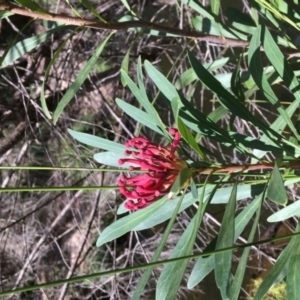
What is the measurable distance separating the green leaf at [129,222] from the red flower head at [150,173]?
0.44 feet

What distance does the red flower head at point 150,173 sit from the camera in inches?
25.5

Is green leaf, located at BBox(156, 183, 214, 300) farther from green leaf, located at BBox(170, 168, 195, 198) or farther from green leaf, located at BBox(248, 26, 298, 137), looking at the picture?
green leaf, located at BBox(248, 26, 298, 137)

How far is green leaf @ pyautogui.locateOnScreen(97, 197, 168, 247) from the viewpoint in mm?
815

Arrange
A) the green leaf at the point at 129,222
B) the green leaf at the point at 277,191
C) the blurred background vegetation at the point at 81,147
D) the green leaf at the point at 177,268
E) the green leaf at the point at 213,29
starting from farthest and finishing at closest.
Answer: the blurred background vegetation at the point at 81,147
the green leaf at the point at 213,29
the green leaf at the point at 129,222
the green leaf at the point at 177,268
the green leaf at the point at 277,191

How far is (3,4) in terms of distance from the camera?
0.83m

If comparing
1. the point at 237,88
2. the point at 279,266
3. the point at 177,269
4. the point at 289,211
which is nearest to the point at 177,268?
the point at 177,269

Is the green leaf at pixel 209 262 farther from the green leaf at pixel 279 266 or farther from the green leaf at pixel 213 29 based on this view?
the green leaf at pixel 213 29

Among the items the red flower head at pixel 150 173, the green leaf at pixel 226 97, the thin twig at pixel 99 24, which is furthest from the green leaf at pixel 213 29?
the red flower head at pixel 150 173

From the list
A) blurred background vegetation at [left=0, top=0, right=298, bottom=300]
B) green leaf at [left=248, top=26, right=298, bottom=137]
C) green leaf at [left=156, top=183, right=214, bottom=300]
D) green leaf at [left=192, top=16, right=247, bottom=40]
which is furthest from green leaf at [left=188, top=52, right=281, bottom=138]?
blurred background vegetation at [left=0, top=0, right=298, bottom=300]

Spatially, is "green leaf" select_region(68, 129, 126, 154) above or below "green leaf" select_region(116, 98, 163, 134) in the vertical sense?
below

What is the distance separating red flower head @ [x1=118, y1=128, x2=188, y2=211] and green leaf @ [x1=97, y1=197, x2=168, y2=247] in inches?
5.2

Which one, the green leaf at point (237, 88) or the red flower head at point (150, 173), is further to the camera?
the green leaf at point (237, 88)

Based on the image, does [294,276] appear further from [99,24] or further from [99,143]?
[99,24]

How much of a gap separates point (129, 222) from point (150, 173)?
21 centimetres
